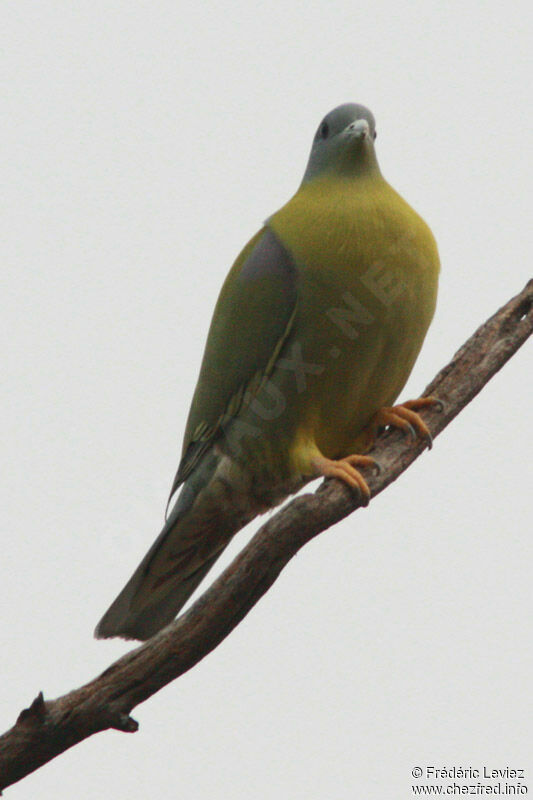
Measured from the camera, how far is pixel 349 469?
165 inches

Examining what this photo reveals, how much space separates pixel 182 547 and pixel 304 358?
1.06m

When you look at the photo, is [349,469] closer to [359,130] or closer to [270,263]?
[270,263]

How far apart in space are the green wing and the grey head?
410mm

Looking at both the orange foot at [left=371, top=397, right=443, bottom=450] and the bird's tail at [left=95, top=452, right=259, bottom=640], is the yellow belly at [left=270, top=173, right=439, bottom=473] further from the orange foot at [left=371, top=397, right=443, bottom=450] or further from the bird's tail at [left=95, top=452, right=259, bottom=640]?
the bird's tail at [left=95, top=452, right=259, bottom=640]

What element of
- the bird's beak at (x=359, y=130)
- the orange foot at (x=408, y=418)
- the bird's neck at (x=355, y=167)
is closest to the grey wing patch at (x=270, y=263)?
the bird's neck at (x=355, y=167)

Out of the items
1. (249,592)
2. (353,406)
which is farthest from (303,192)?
(249,592)

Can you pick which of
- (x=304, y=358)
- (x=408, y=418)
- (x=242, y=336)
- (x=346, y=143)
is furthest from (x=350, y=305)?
(x=346, y=143)

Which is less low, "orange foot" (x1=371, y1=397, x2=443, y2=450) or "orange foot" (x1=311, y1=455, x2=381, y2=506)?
"orange foot" (x1=371, y1=397, x2=443, y2=450)

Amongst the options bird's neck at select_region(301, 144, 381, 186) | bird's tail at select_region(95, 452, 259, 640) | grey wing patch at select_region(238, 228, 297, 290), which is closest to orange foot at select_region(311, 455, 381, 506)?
bird's tail at select_region(95, 452, 259, 640)

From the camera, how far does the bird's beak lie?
14.2 ft

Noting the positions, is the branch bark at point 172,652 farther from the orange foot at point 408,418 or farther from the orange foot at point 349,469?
the orange foot at point 408,418

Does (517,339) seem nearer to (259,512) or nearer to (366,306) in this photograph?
(366,306)

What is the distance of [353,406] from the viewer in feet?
14.3

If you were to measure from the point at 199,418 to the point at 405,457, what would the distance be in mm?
944
